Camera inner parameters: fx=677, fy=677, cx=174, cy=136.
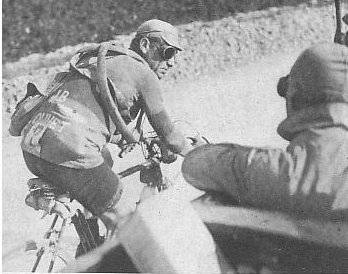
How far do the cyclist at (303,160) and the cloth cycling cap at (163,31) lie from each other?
1.31 ft

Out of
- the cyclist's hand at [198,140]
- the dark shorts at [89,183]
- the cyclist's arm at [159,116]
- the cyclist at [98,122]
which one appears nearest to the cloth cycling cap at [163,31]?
the cyclist at [98,122]

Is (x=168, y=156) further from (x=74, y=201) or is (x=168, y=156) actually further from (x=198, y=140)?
(x=74, y=201)

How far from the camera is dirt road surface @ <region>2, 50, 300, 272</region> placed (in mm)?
1791

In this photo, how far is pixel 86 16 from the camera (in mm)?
2736

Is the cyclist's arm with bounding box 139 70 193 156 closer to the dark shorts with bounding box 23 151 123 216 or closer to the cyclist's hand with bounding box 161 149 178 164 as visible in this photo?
the cyclist's hand with bounding box 161 149 178 164

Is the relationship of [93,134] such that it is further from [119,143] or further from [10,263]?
[10,263]

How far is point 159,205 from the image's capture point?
1.48 meters

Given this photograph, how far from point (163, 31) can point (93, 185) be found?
18.2 inches

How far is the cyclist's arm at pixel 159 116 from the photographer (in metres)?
1.81

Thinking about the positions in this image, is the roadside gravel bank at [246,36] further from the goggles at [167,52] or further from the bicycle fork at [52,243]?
the bicycle fork at [52,243]

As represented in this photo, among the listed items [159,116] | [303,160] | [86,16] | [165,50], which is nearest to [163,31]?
[165,50]

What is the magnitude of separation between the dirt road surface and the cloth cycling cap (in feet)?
0.49

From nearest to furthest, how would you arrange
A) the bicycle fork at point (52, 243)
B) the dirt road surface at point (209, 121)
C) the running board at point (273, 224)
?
the running board at point (273, 224) → the dirt road surface at point (209, 121) → the bicycle fork at point (52, 243)

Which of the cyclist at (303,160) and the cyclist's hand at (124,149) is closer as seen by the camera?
the cyclist at (303,160)
